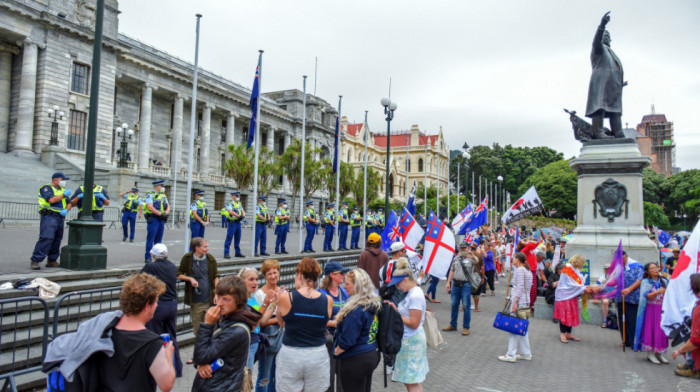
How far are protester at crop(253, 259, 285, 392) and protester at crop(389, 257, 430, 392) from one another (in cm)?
139

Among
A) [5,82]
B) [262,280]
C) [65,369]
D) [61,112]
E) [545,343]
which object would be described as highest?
[5,82]

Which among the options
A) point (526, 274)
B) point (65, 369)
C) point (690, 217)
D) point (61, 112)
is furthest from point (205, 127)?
point (690, 217)

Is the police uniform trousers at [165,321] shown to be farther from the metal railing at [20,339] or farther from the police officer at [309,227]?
the police officer at [309,227]

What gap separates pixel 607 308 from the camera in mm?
10617

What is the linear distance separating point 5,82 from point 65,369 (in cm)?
3752

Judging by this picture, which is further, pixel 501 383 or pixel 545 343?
pixel 545 343

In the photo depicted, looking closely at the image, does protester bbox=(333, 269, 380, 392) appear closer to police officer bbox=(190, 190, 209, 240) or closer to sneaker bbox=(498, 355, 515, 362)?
sneaker bbox=(498, 355, 515, 362)

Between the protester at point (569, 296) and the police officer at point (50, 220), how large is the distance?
10.4 meters

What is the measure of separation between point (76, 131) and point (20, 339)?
32388mm

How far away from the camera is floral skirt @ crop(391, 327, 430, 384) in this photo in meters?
5.02

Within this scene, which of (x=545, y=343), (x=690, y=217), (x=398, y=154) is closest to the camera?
(x=545, y=343)

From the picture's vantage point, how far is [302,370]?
14.0 ft

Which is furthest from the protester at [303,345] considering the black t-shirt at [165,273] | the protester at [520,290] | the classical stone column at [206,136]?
the classical stone column at [206,136]

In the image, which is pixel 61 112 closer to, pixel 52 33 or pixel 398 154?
pixel 52 33
